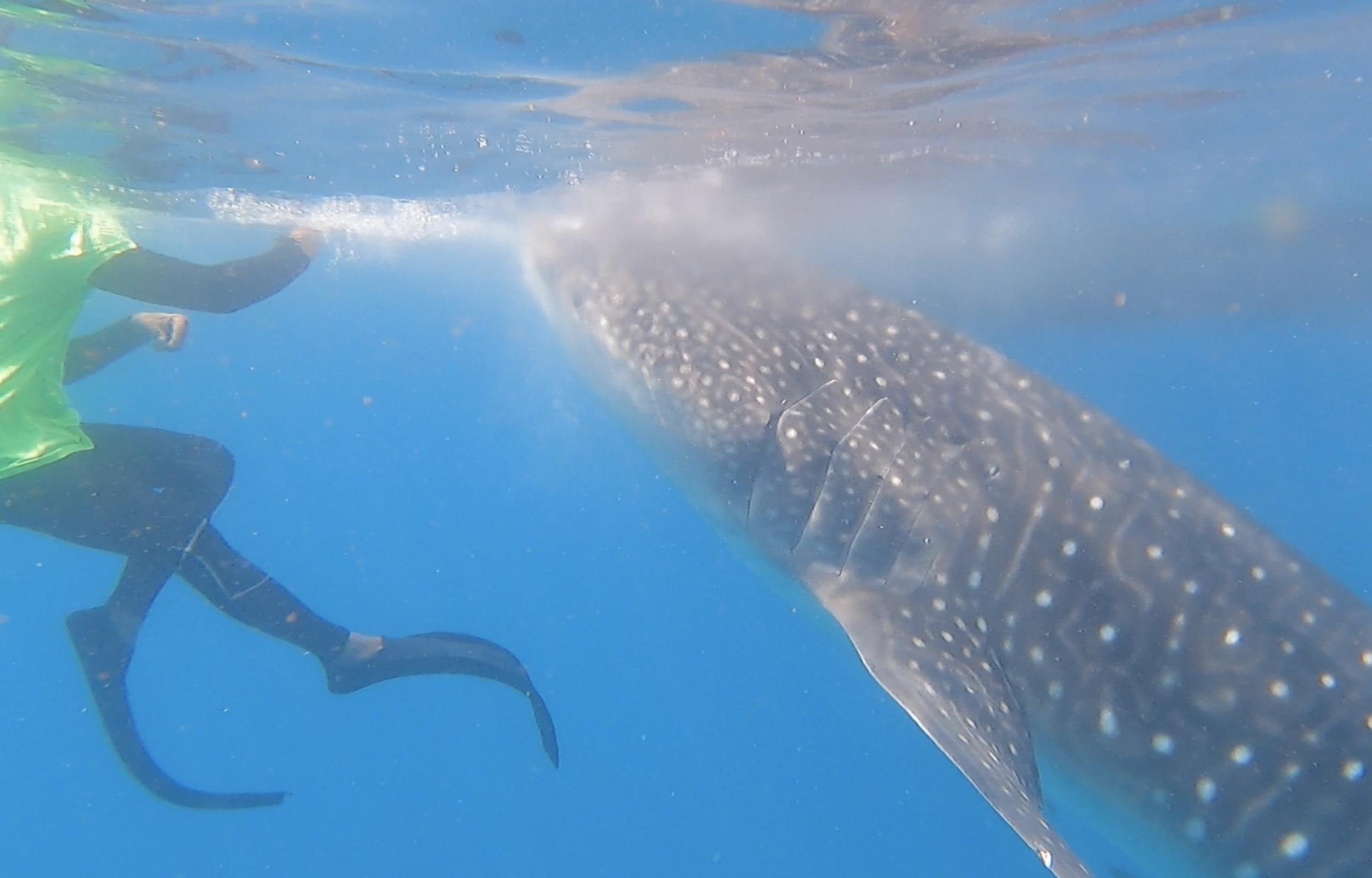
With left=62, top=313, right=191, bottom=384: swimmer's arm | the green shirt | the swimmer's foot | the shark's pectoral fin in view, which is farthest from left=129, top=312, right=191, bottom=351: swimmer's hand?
the shark's pectoral fin

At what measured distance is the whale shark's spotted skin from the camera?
11.8 ft

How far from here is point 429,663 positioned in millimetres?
6164

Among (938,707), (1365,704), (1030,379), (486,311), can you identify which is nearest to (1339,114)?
(1030,379)

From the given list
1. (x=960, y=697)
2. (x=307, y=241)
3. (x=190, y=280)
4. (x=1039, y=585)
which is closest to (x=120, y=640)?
(x=190, y=280)

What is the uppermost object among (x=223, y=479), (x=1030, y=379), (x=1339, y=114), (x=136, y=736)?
(x=1339, y=114)

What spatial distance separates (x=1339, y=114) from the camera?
11.8m

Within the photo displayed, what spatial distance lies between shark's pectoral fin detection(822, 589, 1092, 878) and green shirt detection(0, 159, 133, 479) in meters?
4.58

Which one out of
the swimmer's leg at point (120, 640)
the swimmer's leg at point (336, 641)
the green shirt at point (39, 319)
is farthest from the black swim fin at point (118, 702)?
the green shirt at point (39, 319)

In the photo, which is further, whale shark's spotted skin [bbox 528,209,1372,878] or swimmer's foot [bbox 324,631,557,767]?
swimmer's foot [bbox 324,631,557,767]

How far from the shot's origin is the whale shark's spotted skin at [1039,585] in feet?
11.8

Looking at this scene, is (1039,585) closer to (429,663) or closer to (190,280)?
(429,663)

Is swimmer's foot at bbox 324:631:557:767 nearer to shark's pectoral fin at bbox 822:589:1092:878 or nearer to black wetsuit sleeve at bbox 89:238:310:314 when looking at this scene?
black wetsuit sleeve at bbox 89:238:310:314

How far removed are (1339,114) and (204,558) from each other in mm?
15178

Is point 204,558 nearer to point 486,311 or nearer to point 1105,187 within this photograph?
point 1105,187
